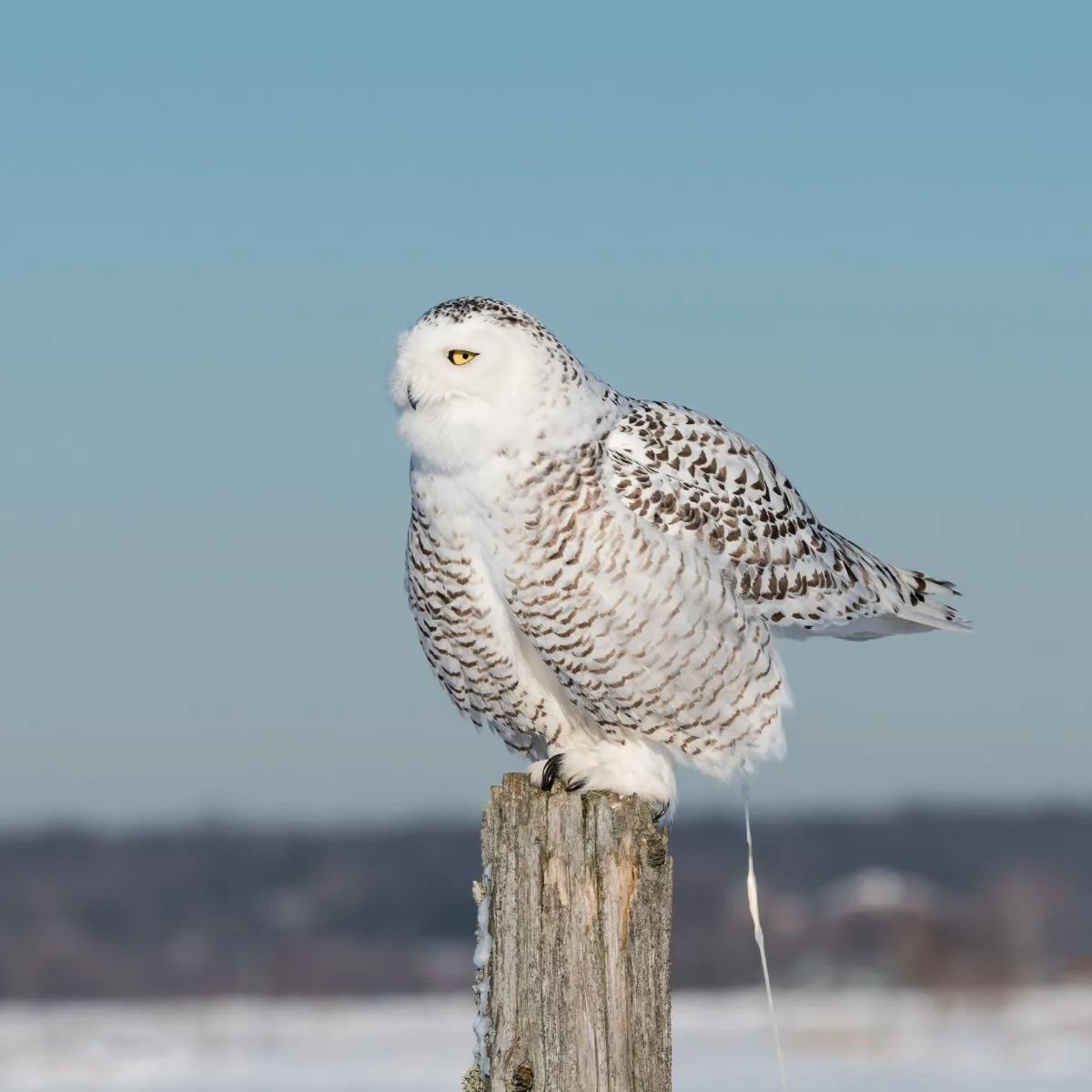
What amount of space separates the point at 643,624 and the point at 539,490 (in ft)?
1.58

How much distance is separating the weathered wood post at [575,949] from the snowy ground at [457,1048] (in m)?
9.57

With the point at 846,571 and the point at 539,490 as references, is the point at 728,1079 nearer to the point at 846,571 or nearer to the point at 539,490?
the point at 846,571

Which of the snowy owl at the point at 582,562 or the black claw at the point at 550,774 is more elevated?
the snowy owl at the point at 582,562

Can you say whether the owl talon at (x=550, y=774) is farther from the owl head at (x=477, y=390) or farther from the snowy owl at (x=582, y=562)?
the owl head at (x=477, y=390)

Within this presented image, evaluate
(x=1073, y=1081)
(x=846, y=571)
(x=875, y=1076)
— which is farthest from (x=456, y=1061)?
(x=846, y=571)

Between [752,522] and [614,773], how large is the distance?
35.9 inches

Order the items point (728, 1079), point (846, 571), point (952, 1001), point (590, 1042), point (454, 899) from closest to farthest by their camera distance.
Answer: point (590, 1042) → point (846, 571) → point (728, 1079) → point (952, 1001) → point (454, 899)

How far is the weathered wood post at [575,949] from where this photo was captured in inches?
169

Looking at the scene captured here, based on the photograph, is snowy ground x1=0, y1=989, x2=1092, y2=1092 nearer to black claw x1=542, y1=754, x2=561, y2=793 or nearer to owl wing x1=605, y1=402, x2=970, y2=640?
owl wing x1=605, y1=402, x2=970, y2=640

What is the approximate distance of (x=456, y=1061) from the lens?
15.1 m

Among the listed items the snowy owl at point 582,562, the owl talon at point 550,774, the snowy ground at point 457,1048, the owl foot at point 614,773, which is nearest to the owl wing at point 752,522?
the snowy owl at point 582,562

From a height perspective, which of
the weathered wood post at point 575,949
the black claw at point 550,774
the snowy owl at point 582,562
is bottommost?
the weathered wood post at point 575,949

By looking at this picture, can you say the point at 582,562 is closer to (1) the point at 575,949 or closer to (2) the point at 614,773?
(2) the point at 614,773

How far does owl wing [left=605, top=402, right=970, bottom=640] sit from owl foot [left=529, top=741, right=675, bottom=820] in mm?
600
